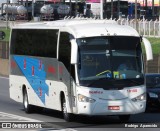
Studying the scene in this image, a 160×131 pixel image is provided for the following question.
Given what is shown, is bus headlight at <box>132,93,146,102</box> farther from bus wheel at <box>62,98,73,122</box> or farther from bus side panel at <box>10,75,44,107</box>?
bus side panel at <box>10,75,44,107</box>

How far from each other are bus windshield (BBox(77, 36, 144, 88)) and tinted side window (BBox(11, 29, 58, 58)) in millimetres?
1991

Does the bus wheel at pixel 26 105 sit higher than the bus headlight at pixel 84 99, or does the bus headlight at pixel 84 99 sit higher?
the bus headlight at pixel 84 99

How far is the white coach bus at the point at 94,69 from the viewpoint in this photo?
19906mm

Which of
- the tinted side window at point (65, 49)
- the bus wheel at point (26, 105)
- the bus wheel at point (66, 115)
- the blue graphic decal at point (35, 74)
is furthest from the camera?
the bus wheel at point (26, 105)

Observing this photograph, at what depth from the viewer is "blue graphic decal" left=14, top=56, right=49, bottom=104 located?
75.9ft

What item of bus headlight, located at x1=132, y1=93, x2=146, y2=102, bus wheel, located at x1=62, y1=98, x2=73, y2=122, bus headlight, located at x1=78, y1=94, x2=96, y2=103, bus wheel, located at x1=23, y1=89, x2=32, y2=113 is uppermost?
bus headlight, located at x1=78, y1=94, x2=96, y2=103

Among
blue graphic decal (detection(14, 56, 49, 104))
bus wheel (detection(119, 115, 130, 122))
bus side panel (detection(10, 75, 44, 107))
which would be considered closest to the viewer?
bus wheel (detection(119, 115, 130, 122))

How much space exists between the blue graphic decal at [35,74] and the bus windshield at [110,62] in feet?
9.99

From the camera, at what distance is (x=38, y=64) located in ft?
76.6

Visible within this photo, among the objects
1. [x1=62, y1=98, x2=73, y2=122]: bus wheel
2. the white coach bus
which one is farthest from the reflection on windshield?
[x1=62, y1=98, x2=73, y2=122]: bus wheel

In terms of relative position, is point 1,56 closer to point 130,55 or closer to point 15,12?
point 130,55

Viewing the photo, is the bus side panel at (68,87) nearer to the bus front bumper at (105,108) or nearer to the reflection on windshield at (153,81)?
the bus front bumper at (105,108)

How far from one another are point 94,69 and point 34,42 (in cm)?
439

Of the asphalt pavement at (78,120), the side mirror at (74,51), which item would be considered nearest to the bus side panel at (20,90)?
the asphalt pavement at (78,120)
